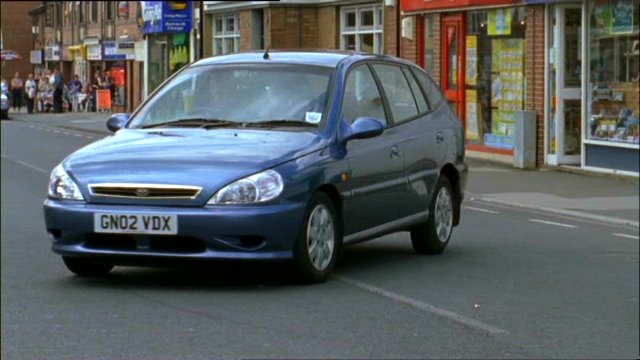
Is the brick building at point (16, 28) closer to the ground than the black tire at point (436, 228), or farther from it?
farther from it

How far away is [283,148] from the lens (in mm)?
7395

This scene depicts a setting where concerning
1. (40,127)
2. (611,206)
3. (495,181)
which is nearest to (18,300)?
(611,206)

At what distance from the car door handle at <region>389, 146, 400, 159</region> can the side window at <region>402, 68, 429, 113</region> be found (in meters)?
0.71

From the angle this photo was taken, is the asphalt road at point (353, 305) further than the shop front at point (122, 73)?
No

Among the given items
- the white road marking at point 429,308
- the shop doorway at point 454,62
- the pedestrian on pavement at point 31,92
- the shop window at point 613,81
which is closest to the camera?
the white road marking at point 429,308

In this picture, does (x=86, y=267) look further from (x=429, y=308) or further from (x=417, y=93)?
(x=417, y=93)

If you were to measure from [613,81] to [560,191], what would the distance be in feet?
8.97

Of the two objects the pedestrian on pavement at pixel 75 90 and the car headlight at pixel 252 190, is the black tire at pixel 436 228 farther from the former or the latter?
the pedestrian on pavement at pixel 75 90

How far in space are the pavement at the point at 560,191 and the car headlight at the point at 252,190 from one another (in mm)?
6456

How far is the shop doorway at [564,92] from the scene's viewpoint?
60.3 ft

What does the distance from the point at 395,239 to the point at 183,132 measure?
341 cm

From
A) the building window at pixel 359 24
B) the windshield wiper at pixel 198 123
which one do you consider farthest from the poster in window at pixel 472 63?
the building window at pixel 359 24

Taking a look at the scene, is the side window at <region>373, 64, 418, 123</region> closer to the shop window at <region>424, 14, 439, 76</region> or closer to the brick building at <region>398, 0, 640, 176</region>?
the shop window at <region>424, 14, 439, 76</region>

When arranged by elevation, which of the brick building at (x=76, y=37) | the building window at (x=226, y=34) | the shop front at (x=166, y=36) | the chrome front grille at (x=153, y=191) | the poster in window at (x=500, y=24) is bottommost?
the chrome front grille at (x=153, y=191)
